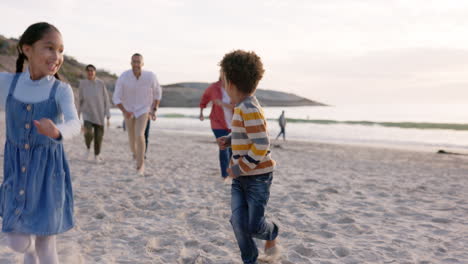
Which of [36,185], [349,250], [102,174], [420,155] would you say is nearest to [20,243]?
[36,185]

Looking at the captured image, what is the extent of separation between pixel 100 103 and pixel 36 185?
6.09 m

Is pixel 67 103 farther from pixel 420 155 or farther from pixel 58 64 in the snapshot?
pixel 420 155

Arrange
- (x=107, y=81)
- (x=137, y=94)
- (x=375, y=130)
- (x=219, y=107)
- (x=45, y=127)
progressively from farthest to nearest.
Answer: (x=107, y=81) → (x=375, y=130) → (x=137, y=94) → (x=219, y=107) → (x=45, y=127)

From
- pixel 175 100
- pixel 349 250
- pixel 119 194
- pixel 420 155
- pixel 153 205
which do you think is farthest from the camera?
pixel 175 100

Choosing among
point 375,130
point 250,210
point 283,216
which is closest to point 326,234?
point 283,216

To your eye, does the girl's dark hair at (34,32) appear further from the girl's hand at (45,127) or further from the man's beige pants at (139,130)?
the man's beige pants at (139,130)

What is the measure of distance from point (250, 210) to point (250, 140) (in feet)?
1.70

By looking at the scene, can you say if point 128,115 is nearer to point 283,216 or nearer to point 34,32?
point 283,216

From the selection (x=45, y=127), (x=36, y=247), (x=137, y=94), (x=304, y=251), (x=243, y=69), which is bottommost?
(x=304, y=251)

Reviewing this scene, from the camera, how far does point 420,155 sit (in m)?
12.6

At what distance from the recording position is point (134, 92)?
6.60 m

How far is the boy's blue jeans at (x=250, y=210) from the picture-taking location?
2.78m

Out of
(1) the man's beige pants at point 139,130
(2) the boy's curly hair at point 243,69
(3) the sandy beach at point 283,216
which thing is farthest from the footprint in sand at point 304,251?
(1) the man's beige pants at point 139,130

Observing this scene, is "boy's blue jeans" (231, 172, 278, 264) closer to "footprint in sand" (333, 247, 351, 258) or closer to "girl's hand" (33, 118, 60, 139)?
"footprint in sand" (333, 247, 351, 258)
